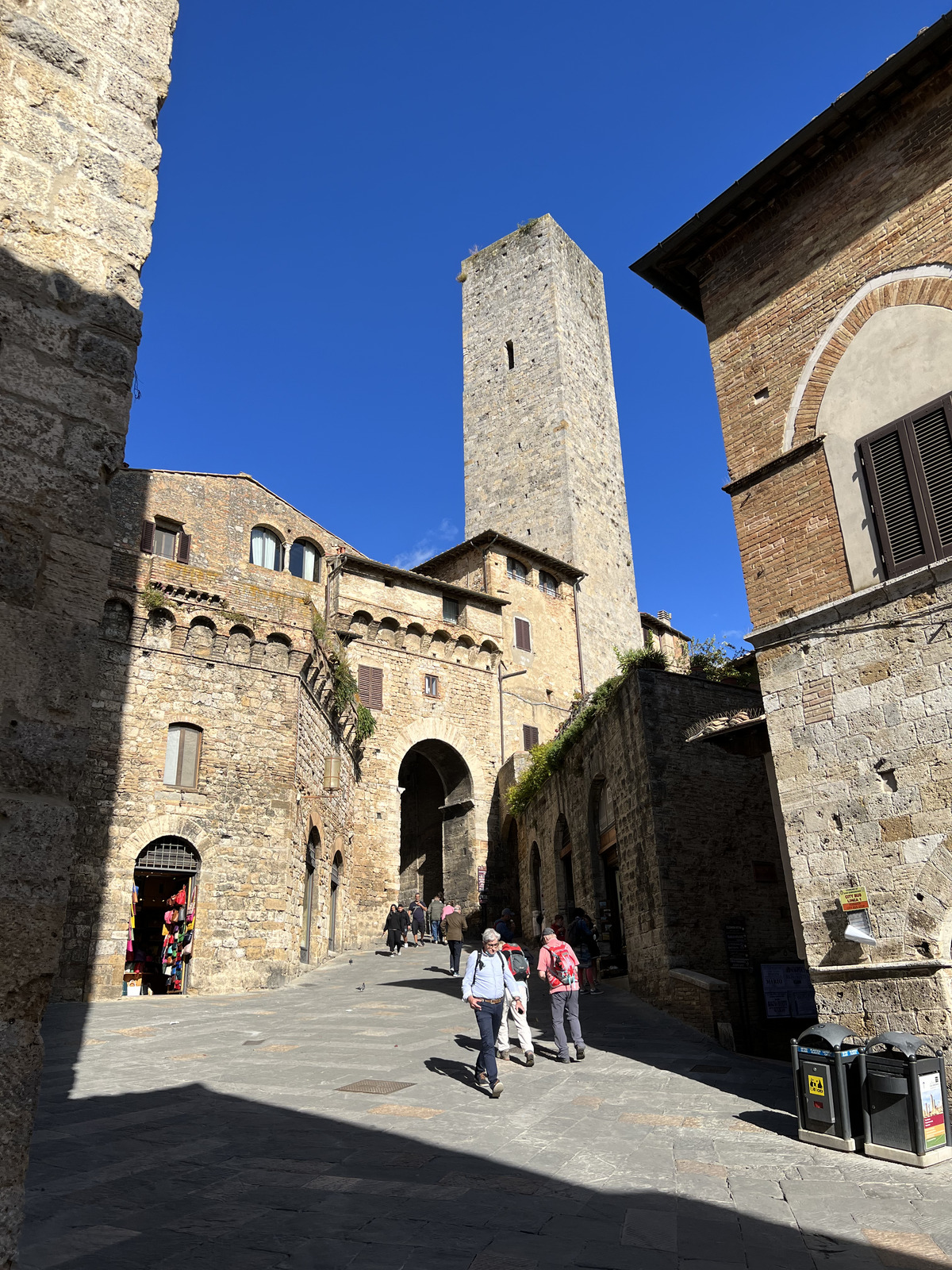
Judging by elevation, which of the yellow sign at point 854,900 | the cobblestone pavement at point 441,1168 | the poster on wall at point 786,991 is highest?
the yellow sign at point 854,900

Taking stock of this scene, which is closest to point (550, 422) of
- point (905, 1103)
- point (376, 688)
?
point (376, 688)

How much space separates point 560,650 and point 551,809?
44.7 feet

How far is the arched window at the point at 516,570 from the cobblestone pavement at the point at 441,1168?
2473cm

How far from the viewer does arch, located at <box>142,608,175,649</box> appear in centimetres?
1709

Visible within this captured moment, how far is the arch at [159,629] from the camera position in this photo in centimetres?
1709

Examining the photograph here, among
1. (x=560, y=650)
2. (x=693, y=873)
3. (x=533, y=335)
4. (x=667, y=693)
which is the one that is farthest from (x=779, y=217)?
(x=533, y=335)

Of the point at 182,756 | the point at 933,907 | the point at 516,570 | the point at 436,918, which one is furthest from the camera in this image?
the point at 516,570

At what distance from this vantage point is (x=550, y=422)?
37.7 metres

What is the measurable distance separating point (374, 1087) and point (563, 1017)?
2.65 metres

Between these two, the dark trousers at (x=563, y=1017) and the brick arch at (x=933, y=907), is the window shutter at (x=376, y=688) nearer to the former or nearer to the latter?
the dark trousers at (x=563, y=1017)

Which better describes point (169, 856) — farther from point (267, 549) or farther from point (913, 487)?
point (267, 549)

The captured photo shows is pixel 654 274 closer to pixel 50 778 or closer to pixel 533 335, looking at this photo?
pixel 50 778

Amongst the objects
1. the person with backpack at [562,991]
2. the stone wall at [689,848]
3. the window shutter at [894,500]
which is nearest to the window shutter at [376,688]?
the stone wall at [689,848]

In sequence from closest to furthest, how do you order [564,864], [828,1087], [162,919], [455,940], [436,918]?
[828,1087]
[455,940]
[162,919]
[564,864]
[436,918]
